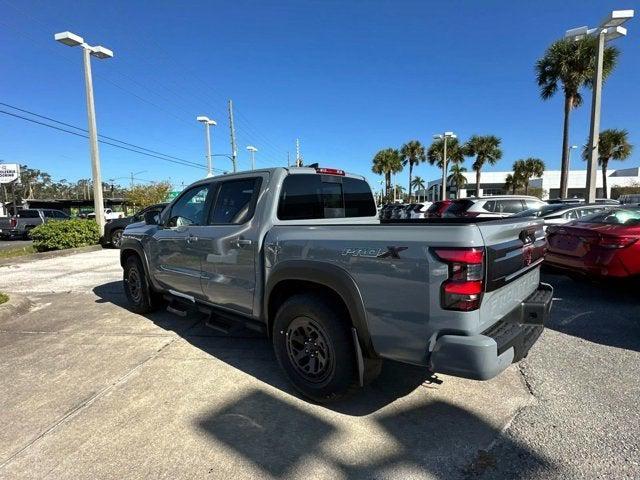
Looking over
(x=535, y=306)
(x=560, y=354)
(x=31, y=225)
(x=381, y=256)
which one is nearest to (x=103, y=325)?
(x=381, y=256)

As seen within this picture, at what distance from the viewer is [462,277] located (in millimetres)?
2371

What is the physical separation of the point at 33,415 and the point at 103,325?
7.80 ft

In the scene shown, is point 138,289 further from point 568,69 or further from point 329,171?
point 568,69

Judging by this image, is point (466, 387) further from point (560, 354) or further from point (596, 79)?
point (596, 79)

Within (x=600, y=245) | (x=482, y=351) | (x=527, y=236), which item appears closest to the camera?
(x=482, y=351)

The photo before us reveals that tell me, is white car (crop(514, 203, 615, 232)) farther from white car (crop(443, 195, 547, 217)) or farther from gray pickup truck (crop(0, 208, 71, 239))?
gray pickup truck (crop(0, 208, 71, 239))

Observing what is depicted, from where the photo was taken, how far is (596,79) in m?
12.8

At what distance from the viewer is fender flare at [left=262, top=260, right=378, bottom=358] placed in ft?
9.11

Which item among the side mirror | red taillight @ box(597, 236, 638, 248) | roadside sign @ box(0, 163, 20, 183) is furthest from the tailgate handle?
roadside sign @ box(0, 163, 20, 183)

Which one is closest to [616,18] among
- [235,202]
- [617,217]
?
[617,217]

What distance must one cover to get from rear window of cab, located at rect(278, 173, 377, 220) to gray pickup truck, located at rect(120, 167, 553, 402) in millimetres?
12

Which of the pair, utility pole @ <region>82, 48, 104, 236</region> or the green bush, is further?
utility pole @ <region>82, 48, 104, 236</region>

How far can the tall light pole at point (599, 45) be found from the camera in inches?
442

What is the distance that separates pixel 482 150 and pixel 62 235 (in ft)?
148
